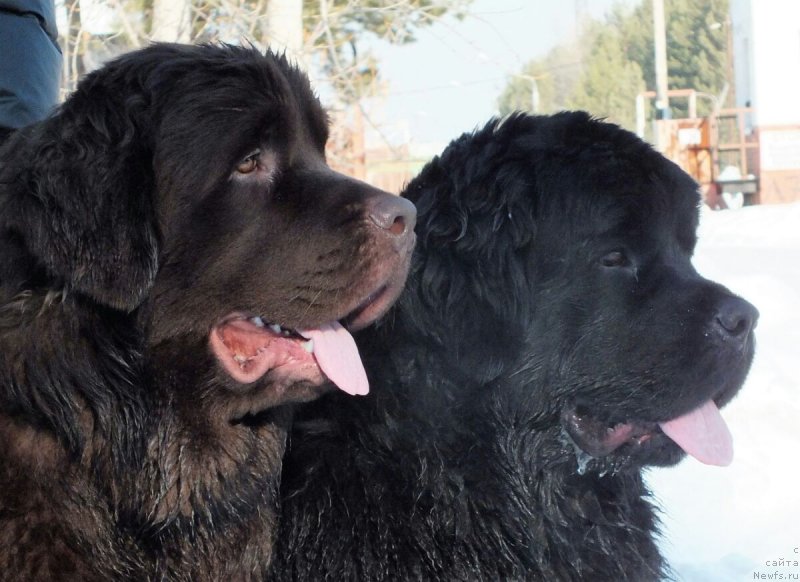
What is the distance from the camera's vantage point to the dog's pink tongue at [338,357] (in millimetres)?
2363

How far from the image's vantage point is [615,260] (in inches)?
104

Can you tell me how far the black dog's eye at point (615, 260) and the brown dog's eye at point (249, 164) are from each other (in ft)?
3.03

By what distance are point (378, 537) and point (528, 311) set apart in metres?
0.70

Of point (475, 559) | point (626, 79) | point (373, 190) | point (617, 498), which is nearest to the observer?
point (373, 190)

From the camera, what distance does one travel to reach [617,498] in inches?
108

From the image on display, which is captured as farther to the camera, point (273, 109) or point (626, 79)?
point (626, 79)

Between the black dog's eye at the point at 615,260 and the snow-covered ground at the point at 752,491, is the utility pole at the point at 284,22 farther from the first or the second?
the black dog's eye at the point at 615,260

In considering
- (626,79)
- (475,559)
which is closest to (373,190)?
(475,559)

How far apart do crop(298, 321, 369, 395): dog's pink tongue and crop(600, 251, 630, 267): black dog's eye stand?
700mm

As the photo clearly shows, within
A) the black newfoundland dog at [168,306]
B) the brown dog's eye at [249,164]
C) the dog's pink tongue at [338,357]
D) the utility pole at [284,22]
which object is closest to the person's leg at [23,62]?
the black newfoundland dog at [168,306]

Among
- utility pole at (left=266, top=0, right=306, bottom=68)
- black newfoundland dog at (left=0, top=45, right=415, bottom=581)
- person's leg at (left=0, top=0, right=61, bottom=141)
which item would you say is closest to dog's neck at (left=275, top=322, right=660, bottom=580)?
black newfoundland dog at (left=0, top=45, right=415, bottom=581)

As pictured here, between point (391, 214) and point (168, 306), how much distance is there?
0.54 metres

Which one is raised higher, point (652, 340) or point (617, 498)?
point (652, 340)

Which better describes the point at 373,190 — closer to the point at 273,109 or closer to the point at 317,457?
the point at 273,109
